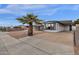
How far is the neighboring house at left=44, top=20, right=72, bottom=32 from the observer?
251cm

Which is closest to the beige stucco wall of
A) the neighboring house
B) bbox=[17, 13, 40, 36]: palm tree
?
the neighboring house

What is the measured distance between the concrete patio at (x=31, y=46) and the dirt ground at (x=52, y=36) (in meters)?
0.04

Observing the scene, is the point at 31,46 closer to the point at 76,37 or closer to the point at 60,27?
the point at 60,27

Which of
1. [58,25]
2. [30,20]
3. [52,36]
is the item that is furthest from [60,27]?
[30,20]

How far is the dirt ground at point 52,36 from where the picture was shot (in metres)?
2.48

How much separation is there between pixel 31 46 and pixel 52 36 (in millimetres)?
317

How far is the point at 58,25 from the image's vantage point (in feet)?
8.37

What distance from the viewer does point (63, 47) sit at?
2.47m

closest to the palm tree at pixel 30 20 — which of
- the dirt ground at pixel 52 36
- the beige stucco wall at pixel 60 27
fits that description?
the dirt ground at pixel 52 36

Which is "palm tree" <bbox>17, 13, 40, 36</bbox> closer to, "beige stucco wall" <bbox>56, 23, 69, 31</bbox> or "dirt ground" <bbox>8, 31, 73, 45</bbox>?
"dirt ground" <bbox>8, 31, 73, 45</bbox>
